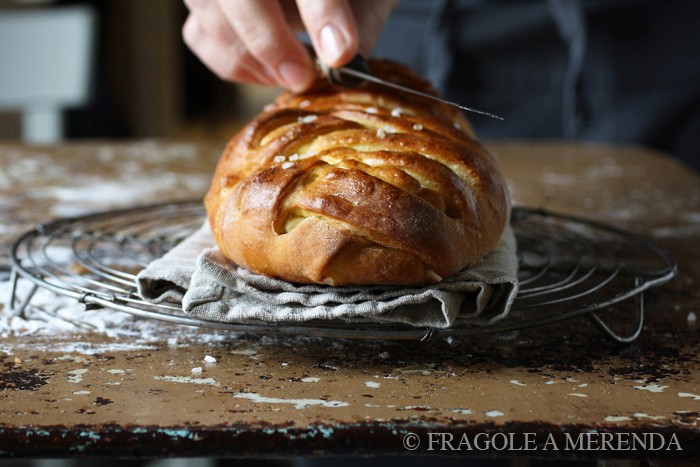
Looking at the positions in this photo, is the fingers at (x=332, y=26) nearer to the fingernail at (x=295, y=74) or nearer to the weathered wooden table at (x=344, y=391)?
the fingernail at (x=295, y=74)

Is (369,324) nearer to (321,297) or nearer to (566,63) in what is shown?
(321,297)

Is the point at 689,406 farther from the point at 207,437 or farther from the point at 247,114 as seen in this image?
the point at 247,114

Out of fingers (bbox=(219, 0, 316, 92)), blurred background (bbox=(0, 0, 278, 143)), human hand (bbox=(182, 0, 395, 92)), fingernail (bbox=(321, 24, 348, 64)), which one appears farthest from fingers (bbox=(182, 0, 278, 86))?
blurred background (bbox=(0, 0, 278, 143))

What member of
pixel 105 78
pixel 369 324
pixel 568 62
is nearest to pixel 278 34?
pixel 369 324

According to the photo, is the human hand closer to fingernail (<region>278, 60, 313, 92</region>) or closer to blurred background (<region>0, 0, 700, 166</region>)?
fingernail (<region>278, 60, 313, 92</region>)

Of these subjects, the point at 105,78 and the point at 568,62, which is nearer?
the point at 568,62

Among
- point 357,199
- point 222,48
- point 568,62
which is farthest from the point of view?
point 568,62

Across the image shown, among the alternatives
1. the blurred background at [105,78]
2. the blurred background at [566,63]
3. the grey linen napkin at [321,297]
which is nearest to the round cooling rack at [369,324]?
the grey linen napkin at [321,297]

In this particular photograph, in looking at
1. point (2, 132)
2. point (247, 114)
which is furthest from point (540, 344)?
point (247, 114)

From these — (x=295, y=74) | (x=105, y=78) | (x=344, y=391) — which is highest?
(x=295, y=74)
